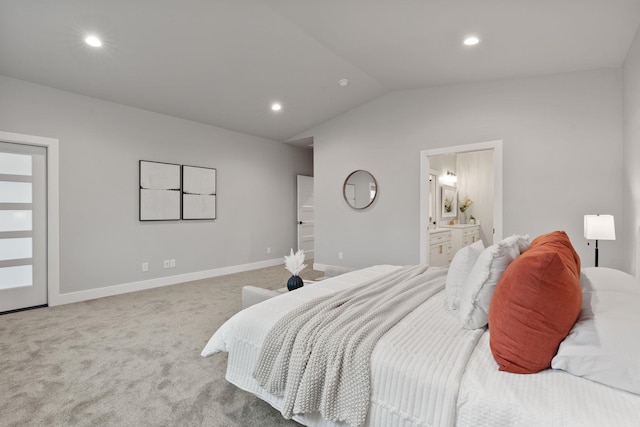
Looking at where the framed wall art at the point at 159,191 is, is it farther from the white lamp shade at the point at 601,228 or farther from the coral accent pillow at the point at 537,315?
the white lamp shade at the point at 601,228

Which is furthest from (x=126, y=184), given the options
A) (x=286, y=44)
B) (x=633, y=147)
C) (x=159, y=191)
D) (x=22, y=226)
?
(x=633, y=147)

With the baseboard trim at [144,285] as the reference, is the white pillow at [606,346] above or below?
above

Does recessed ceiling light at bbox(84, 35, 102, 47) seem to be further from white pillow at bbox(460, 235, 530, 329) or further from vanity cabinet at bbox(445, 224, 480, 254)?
vanity cabinet at bbox(445, 224, 480, 254)

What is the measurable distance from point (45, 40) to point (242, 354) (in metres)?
3.37

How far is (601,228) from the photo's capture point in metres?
2.87

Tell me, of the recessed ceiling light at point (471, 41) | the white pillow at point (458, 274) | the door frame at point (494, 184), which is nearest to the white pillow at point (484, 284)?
the white pillow at point (458, 274)

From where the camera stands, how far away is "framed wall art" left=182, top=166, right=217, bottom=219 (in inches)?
196

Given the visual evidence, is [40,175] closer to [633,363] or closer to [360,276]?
[360,276]

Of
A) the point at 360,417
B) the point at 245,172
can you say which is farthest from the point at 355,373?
the point at 245,172

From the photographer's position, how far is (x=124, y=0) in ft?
8.45

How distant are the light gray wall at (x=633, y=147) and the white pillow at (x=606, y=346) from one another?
1.95 m

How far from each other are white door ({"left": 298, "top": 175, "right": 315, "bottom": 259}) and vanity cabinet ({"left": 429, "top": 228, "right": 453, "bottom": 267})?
2.75m

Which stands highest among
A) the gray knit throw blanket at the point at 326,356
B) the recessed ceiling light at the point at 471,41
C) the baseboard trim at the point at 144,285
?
the recessed ceiling light at the point at 471,41

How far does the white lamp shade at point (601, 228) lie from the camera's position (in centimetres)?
284
